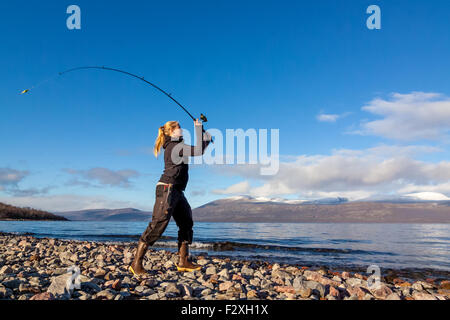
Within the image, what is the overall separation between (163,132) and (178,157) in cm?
67

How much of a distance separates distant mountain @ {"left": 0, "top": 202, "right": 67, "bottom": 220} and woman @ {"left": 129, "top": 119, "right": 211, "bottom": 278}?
2615 inches

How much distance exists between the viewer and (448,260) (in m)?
12.2

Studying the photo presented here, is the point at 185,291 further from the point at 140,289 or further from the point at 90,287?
the point at 90,287

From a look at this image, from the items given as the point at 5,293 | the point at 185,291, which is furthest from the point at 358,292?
the point at 5,293

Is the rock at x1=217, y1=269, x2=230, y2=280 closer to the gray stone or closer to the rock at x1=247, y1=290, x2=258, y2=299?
the rock at x1=247, y1=290, x2=258, y2=299

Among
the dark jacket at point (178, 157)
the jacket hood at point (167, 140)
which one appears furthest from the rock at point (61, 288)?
the jacket hood at point (167, 140)

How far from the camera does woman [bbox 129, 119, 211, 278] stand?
557 cm

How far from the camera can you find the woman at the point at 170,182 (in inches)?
219

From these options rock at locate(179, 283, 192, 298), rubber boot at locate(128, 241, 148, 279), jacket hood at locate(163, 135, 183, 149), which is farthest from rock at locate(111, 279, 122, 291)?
jacket hood at locate(163, 135, 183, 149)

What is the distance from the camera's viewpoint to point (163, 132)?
5.93 meters
